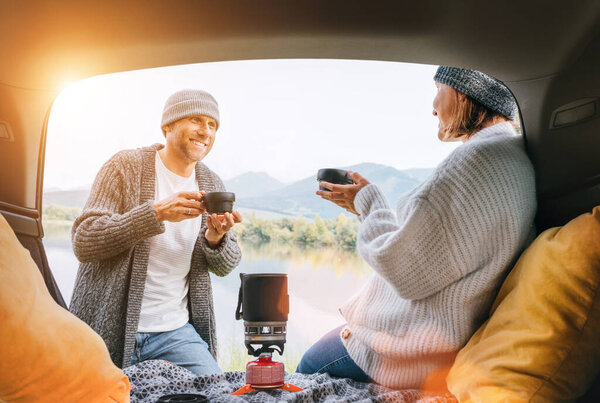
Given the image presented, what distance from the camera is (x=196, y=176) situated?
7.06 ft

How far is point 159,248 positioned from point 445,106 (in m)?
1.15

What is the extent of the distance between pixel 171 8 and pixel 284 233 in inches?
120

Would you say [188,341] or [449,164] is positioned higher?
[449,164]

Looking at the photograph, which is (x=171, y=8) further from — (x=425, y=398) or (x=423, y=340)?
(x=425, y=398)

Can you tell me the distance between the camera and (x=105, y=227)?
1.79m

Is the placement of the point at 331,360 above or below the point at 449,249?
below

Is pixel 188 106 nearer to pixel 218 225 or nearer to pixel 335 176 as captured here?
pixel 218 225

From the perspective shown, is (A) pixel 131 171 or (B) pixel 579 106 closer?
(B) pixel 579 106

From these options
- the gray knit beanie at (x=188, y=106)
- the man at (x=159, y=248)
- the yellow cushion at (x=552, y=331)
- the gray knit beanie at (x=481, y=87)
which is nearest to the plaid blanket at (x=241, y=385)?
the yellow cushion at (x=552, y=331)

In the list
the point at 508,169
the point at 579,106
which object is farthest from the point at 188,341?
the point at 579,106

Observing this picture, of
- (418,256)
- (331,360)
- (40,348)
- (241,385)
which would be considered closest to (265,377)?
(241,385)

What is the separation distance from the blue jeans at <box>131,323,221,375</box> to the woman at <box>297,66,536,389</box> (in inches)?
28.3

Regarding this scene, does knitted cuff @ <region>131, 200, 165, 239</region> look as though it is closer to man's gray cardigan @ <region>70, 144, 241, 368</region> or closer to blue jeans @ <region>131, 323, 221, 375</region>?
man's gray cardigan @ <region>70, 144, 241, 368</region>

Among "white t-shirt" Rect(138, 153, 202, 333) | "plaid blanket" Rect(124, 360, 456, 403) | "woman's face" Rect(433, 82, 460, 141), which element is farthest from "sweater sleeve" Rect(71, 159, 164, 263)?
"woman's face" Rect(433, 82, 460, 141)
